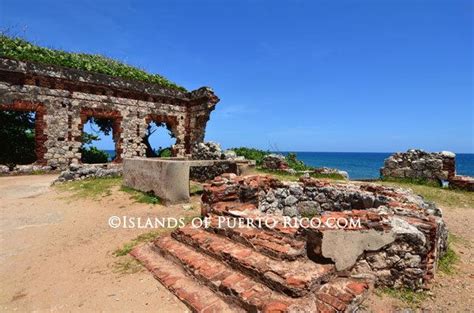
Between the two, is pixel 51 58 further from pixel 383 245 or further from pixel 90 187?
pixel 383 245

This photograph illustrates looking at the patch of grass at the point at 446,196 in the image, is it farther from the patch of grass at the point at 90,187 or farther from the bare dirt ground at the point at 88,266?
the patch of grass at the point at 90,187

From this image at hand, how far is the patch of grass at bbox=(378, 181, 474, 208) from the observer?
915 centimetres

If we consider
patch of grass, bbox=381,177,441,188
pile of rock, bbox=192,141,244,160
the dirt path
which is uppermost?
pile of rock, bbox=192,141,244,160

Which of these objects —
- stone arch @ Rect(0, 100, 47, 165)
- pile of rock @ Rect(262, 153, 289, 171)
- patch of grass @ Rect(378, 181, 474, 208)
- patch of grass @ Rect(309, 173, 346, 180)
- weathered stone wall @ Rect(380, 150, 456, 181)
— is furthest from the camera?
pile of rock @ Rect(262, 153, 289, 171)

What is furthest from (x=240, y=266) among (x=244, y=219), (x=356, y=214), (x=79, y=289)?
(x=79, y=289)

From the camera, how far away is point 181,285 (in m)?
3.79

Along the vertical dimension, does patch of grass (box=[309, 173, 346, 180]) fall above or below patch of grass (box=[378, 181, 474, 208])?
above

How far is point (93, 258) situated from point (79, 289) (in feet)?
3.25

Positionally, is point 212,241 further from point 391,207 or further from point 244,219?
point 391,207

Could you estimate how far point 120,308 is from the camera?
341cm

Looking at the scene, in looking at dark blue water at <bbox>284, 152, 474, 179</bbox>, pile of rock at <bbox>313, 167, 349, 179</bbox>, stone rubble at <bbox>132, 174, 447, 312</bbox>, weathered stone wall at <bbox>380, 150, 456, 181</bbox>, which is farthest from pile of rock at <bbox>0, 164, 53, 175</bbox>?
dark blue water at <bbox>284, 152, 474, 179</bbox>

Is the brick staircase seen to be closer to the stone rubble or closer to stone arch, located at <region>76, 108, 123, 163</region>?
the stone rubble

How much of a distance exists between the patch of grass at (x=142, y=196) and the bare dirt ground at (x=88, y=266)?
10.0 inches

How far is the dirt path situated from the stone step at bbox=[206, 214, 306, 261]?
1.30 metres
